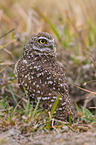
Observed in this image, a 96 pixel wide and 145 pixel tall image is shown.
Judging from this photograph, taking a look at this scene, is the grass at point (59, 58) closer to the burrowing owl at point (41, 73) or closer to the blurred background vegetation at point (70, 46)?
the blurred background vegetation at point (70, 46)

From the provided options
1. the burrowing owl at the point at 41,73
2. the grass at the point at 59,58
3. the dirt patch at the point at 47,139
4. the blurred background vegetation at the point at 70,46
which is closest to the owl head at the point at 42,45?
the burrowing owl at the point at 41,73

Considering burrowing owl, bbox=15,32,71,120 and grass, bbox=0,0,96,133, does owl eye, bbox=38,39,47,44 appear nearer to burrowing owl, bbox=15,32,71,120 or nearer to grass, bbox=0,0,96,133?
burrowing owl, bbox=15,32,71,120

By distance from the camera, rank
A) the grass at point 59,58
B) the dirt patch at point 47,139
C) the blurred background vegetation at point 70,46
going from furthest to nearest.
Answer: the blurred background vegetation at point 70,46, the grass at point 59,58, the dirt patch at point 47,139

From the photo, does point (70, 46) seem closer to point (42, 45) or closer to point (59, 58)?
point (59, 58)

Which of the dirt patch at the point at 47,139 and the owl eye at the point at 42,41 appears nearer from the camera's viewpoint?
the dirt patch at the point at 47,139

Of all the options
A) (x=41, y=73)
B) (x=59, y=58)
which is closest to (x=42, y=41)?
(x=41, y=73)

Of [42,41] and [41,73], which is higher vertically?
[42,41]

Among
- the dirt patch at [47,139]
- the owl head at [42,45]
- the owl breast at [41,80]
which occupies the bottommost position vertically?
the dirt patch at [47,139]

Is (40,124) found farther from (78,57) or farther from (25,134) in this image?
(78,57)

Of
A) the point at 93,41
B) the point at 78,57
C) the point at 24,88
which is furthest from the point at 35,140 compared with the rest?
the point at 93,41
